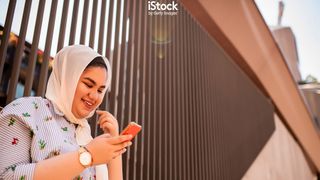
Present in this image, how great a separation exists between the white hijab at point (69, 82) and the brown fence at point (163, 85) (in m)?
0.27

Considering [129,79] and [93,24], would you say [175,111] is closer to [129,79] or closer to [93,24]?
[129,79]

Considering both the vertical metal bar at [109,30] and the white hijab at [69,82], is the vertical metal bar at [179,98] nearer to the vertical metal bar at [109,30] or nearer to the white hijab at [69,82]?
the vertical metal bar at [109,30]

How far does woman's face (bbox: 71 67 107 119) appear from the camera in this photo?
1.25 m

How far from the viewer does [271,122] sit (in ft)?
19.5

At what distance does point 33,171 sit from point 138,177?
115 centimetres

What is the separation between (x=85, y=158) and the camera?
1021 mm

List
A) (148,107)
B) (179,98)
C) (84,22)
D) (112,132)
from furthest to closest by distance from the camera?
(179,98), (148,107), (84,22), (112,132)

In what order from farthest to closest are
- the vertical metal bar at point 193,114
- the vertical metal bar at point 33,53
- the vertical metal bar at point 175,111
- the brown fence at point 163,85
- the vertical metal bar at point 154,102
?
1. the vertical metal bar at point 193,114
2. the vertical metal bar at point 175,111
3. the vertical metal bar at point 154,102
4. the brown fence at point 163,85
5. the vertical metal bar at point 33,53

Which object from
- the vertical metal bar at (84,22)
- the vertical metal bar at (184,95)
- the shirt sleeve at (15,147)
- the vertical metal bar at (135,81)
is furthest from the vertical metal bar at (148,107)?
the shirt sleeve at (15,147)

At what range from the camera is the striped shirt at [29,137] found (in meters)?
0.97

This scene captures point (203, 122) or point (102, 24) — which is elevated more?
point (102, 24)

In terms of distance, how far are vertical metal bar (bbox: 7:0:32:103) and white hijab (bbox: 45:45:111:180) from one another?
242 millimetres

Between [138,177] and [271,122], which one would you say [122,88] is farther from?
[271,122]

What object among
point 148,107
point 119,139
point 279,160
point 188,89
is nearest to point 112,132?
point 119,139
